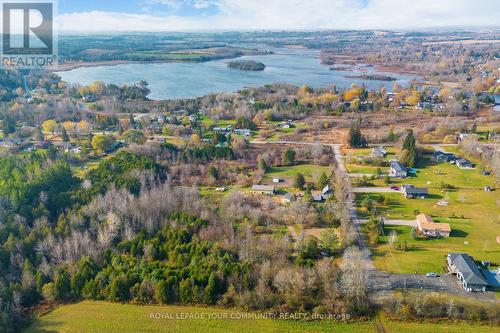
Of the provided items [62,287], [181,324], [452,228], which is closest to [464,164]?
[452,228]

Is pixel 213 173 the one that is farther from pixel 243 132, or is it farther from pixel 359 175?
pixel 243 132

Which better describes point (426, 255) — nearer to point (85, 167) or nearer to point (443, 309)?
point (443, 309)

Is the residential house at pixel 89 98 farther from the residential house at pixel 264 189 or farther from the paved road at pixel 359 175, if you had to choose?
the paved road at pixel 359 175

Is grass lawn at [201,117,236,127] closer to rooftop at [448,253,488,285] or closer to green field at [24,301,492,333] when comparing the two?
green field at [24,301,492,333]

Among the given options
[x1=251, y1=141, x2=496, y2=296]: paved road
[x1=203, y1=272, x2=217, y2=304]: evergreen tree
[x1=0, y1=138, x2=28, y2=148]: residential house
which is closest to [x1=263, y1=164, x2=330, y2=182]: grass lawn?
[x1=251, y1=141, x2=496, y2=296]: paved road

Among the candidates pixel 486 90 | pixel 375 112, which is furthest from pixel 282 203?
pixel 486 90

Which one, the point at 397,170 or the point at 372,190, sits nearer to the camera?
the point at 372,190

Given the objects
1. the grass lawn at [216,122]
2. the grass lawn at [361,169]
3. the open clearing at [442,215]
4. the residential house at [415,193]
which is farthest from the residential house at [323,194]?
the grass lawn at [216,122]
